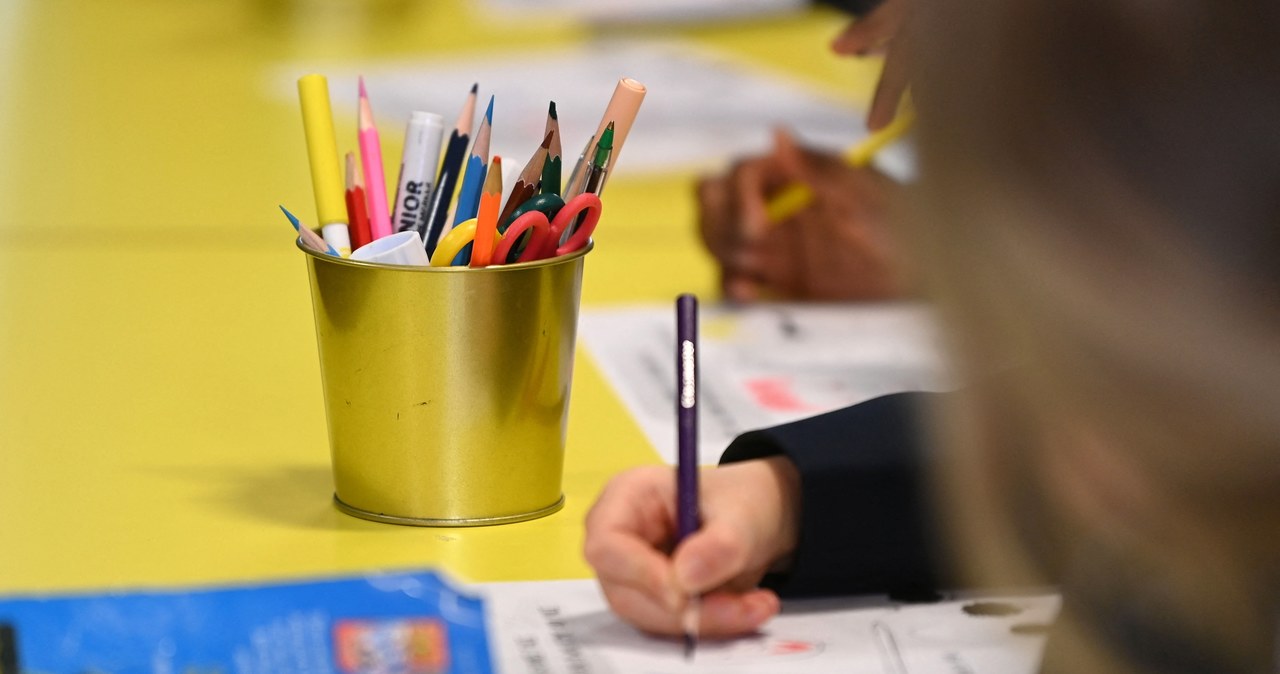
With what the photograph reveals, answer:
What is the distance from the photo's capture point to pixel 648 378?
3.06ft

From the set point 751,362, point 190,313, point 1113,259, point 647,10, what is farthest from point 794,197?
point 647,10

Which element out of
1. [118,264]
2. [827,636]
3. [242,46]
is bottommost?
[827,636]

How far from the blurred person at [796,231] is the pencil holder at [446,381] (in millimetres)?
423

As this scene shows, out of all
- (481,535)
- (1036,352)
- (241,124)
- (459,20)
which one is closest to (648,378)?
(481,535)

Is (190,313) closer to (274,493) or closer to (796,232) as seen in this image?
(274,493)

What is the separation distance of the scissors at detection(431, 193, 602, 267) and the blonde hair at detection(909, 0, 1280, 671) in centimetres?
31

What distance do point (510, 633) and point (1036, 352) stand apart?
29 cm

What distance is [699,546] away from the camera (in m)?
0.57

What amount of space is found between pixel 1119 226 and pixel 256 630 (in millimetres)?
368

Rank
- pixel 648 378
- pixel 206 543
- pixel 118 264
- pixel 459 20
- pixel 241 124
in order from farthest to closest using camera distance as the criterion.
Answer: pixel 459 20 < pixel 241 124 < pixel 118 264 < pixel 648 378 < pixel 206 543

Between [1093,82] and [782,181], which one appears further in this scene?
[782,181]

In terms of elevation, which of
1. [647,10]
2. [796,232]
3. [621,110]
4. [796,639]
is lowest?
[796,639]

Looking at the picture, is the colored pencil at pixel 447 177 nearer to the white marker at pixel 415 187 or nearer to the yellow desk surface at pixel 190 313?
the white marker at pixel 415 187

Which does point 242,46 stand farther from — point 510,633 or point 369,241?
point 510,633
